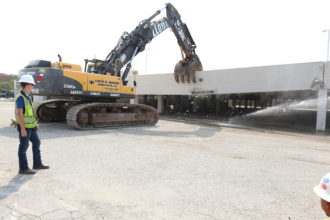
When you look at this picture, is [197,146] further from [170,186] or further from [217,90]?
[217,90]

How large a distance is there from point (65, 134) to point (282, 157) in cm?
680

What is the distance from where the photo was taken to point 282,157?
294 inches

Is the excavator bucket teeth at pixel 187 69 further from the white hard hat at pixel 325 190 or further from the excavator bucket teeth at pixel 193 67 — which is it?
the white hard hat at pixel 325 190

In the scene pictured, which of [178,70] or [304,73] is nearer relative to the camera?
[304,73]

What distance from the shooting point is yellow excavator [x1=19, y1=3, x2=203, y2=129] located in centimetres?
1120

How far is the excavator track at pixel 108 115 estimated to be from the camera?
1145 cm

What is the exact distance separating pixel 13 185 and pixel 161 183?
2278 millimetres

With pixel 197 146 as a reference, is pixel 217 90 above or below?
above

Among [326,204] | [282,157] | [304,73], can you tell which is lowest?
[282,157]

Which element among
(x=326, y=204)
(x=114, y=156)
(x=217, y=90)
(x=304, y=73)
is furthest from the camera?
(x=217, y=90)

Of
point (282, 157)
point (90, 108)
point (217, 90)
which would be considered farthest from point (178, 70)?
point (282, 157)

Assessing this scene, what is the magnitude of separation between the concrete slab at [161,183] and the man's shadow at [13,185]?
0.04 ft

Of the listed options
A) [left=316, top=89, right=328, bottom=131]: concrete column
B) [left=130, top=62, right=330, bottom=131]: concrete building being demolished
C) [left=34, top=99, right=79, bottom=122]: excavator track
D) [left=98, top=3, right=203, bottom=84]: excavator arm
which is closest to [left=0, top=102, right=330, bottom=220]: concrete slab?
[left=34, top=99, right=79, bottom=122]: excavator track

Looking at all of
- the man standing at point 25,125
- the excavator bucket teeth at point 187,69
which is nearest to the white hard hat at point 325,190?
the man standing at point 25,125
